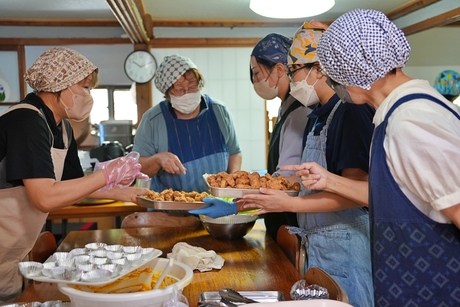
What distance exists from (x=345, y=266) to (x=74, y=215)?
8.42 ft

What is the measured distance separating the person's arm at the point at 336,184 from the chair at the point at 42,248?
117 cm

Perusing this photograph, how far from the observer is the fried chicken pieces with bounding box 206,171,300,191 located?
2199 mm

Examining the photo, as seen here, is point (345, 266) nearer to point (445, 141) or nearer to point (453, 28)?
point (445, 141)

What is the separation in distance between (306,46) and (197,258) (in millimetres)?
990

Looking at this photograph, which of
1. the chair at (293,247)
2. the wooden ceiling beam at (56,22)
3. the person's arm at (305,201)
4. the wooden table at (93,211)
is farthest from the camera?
the wooden ceiling beam at (56,22)

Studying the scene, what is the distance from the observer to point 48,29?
586 centimetres

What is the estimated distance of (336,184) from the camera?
70.1 inches

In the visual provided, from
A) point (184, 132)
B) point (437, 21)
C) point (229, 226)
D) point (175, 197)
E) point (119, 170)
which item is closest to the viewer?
point (119, 170)

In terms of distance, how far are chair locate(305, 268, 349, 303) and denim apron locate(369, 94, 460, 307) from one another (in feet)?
0.39

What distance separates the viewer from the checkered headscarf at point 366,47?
4.52ft

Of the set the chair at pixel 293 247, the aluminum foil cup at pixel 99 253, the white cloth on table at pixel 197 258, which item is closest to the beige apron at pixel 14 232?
the white cloth on table at pixel 197 258

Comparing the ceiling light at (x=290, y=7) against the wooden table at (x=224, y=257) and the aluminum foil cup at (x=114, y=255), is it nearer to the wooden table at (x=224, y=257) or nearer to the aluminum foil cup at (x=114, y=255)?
the wooden table at (x=224, y=257)

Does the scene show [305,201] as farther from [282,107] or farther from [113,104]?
[113,104]

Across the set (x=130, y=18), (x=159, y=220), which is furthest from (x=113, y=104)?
(x=159, y=220)
